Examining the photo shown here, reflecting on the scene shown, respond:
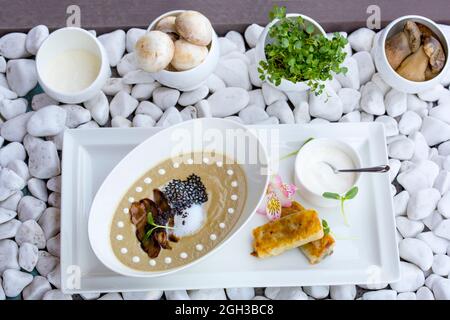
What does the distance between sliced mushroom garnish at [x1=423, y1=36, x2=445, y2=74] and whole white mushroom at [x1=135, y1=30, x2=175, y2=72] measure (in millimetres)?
521

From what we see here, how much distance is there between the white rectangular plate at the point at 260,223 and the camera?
124cm

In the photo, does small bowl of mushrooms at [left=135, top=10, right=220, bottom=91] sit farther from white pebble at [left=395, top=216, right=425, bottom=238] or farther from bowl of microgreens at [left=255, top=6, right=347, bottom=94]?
white pebble at [left=395, top=216, right=425, bottom=238]

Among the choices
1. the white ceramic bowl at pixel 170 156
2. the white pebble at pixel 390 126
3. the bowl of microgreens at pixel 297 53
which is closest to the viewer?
the white ceramic bowl at pixel 170 156

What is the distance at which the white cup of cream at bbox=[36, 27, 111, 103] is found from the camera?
4.50ft

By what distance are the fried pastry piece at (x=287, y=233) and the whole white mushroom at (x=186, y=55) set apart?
0.35 meters

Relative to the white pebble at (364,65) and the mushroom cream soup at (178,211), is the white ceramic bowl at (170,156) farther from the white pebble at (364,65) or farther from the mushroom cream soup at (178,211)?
the white pebble at (364,65)

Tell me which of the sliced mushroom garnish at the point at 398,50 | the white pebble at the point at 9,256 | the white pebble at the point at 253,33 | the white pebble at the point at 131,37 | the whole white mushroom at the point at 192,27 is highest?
the whole white mushroom at the point at 192,27

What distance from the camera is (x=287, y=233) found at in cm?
123

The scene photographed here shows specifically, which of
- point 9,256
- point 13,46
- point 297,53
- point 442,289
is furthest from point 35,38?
point 442,289

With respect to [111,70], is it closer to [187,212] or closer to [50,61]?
[50,61]

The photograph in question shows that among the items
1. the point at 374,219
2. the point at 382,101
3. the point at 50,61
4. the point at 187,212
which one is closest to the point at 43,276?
the point at 187,212

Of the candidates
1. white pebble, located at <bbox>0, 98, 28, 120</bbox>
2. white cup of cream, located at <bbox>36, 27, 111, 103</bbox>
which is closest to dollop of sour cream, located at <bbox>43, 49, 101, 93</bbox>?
white cup of cream, located at <bbox>36, 27, 111, 103</bbox>

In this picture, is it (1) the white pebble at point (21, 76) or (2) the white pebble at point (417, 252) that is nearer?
(2) the white pebble at point (417, 252)

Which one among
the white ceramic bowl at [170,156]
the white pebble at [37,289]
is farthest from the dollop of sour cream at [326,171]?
the white pebble at [37,289]
